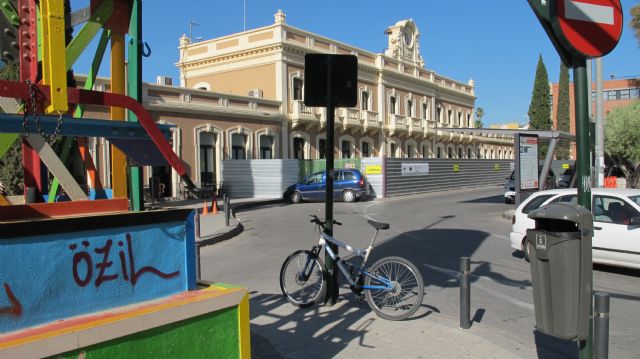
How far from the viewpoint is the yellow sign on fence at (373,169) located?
29469 mm

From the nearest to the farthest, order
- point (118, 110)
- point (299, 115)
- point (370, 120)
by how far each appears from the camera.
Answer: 1. point (118, 110)
2. point (299, 115)
3. point (370, 120)

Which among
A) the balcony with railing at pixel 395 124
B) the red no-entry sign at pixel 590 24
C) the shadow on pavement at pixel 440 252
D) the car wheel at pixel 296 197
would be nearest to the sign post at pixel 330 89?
the shadow on pavement at pixel 440 252

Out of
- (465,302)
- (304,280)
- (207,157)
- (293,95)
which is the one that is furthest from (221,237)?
(293,95)

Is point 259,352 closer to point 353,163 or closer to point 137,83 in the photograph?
point 137,83

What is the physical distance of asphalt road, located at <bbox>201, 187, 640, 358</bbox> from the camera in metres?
5.74

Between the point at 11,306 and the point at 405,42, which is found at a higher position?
the point at 405,42

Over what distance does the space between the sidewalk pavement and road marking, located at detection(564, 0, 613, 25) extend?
9.63 feet

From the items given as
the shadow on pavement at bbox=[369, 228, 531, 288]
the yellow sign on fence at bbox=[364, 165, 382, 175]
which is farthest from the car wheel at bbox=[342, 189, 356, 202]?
the shadow on pavement at bbox=[369, 228, 531, 288]

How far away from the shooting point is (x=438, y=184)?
35875 millimetres

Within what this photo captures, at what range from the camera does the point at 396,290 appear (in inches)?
234

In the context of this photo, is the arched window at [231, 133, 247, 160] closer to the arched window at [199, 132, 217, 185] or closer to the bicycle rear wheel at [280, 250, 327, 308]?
the arched window at [199, 132, 217, 185]

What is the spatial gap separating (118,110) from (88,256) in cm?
159

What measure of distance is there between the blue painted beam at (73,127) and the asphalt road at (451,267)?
3331 millimetres

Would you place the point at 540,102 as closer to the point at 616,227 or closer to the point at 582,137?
the point at 616,227
